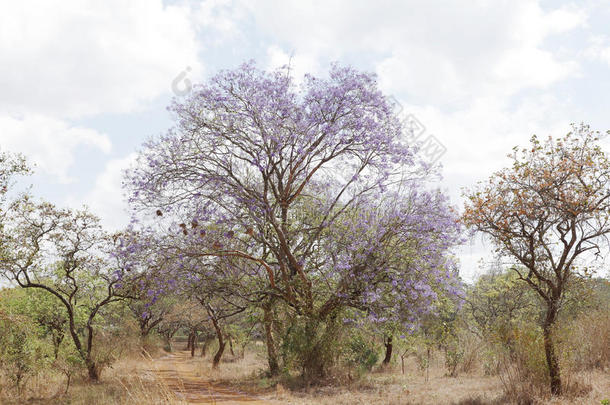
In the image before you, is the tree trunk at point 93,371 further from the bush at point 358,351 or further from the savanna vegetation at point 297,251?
the bush at point 358,351

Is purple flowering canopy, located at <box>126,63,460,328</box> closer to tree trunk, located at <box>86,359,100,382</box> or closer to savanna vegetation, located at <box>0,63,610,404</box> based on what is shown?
savanna vegetation, located at <box>0,63,610,404</box>

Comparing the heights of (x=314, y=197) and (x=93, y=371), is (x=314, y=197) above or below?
above

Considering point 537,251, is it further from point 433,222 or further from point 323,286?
point 323,286

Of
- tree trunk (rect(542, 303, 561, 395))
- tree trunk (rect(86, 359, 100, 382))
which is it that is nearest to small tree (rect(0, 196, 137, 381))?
tree trunk (rect(86, 359, 100, 382))

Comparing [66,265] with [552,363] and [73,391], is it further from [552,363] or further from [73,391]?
[552,363]

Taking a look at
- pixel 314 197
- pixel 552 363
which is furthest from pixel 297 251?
pixel 552 363

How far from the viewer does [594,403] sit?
8.36 meters

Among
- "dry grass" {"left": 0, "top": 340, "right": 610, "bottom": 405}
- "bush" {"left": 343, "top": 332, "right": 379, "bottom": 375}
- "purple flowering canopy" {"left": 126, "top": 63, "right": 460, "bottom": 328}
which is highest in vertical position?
"purple flowering canopy" {"left": 126, "top": 63, "right": 460, "bottom": 328}

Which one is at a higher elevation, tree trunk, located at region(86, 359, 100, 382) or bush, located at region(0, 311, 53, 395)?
bush, located at region(0, 311, 53, 395)

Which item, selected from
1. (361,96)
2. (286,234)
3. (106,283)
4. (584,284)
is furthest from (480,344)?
(106,283)

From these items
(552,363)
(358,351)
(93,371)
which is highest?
(552,363)

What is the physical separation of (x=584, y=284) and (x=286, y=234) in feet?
25.7

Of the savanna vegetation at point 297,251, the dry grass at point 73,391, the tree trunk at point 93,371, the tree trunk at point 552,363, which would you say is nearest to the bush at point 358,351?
the savanna vegetation at point 297,251

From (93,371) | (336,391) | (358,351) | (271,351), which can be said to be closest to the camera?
(336,391)
